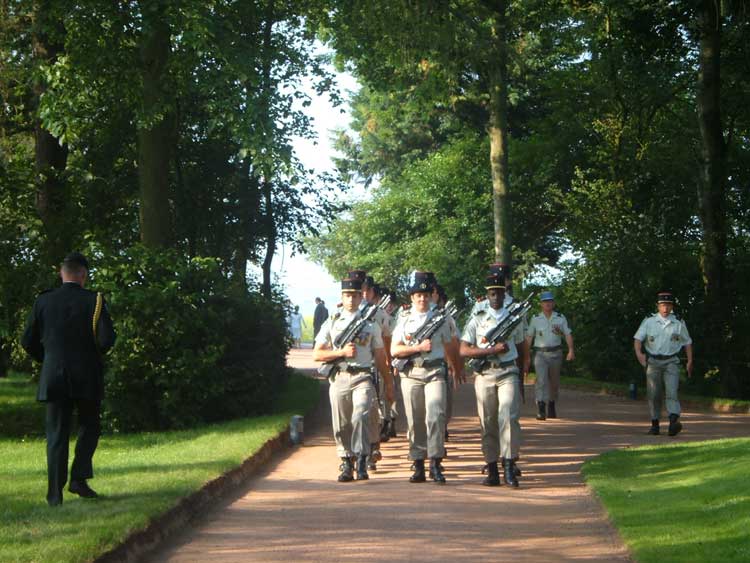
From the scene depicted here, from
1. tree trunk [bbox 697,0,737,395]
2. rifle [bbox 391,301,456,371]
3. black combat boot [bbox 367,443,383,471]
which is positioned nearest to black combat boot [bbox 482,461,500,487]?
rifle [bbox 391,301,456,371]

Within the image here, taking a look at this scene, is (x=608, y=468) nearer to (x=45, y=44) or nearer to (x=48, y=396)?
(x=48, y=396)

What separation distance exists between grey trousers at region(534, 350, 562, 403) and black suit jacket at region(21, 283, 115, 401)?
39.3ft

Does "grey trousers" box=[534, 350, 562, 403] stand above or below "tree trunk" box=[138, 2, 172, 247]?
below

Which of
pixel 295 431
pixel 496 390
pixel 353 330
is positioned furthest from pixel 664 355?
pixel 353 330

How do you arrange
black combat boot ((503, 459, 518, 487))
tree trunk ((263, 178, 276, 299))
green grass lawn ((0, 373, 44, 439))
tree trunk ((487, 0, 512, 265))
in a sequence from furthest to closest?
tree trunk ((263, 178, 276, 299)) → tree trunk ((487, 0, 512, 265)) → green grass lawn ((0, 373, 44, 439)) → black combat boot ((503, 459, 518, 487))

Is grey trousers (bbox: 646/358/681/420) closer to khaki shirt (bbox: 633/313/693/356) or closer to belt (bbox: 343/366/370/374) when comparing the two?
khaki shirt (bbox: 633/313/693/356)

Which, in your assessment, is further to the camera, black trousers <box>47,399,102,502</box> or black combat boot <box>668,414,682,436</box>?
black combat boot <box>668,414,682,436</box>

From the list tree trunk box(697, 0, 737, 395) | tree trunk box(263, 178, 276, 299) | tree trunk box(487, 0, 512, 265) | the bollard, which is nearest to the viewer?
the bollard

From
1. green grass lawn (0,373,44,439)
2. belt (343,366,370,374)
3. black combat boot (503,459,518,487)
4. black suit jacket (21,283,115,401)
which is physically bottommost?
black combat boot (503,459,518,487)

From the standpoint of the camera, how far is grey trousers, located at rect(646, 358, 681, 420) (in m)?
19.3

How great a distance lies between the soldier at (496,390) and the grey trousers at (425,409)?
0.38 metres

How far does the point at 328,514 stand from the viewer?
38.1 ft

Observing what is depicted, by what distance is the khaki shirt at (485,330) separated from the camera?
1380 cm

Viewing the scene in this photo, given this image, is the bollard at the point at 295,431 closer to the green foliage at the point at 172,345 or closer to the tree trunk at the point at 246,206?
the green foliage at the point at 172,345
